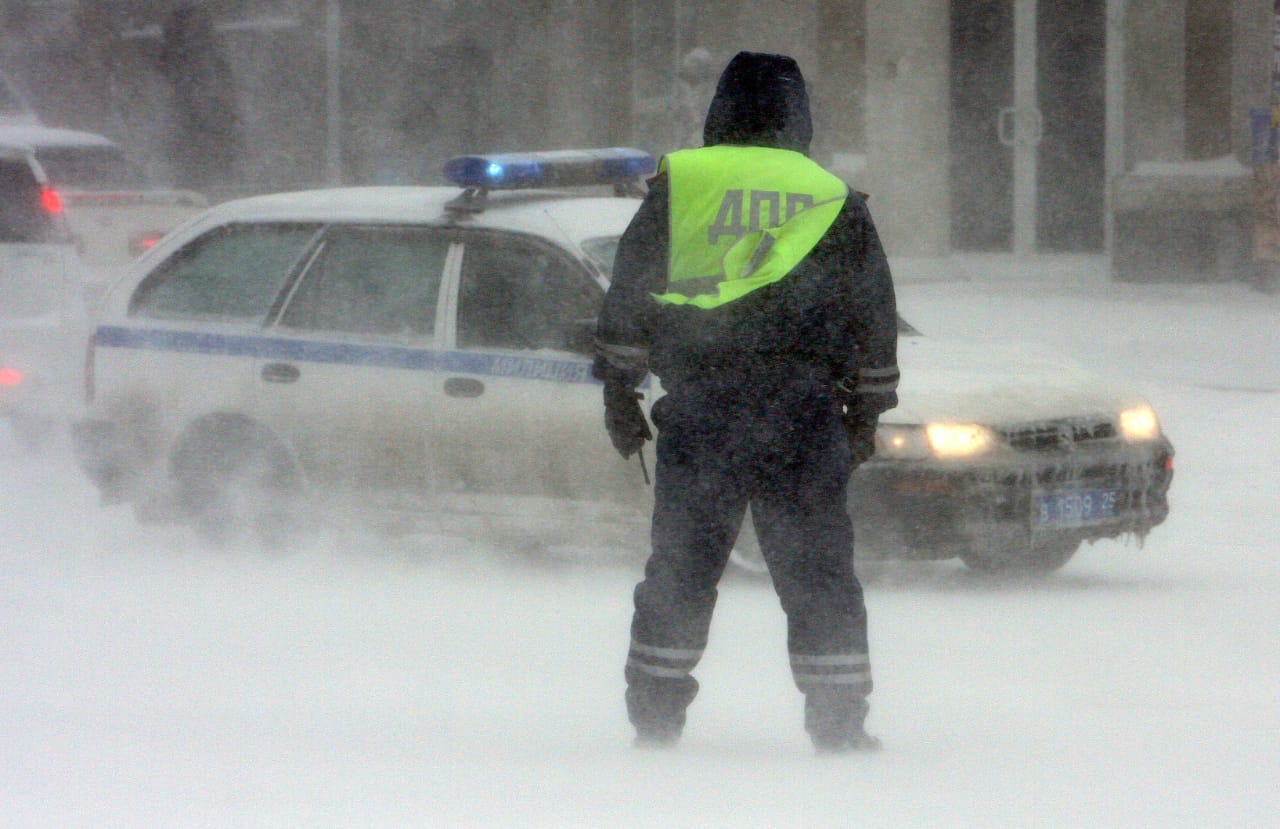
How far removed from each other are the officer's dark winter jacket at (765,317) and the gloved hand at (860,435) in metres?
0.03

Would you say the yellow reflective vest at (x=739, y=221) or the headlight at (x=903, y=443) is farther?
the headlight at (x=903, y=443)

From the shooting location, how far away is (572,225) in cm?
764

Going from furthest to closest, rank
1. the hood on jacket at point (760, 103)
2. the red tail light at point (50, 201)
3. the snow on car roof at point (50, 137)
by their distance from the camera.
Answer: the snow on car roof at point (50, 137) → the red tail light at point (50, 201) → the hood on jacket at point (760, 103)

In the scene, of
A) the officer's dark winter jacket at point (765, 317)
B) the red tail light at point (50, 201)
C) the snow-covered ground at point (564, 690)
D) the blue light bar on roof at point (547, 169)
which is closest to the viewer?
the snow-covered ground at point (564, 690)

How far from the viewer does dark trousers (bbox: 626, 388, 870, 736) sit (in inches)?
184

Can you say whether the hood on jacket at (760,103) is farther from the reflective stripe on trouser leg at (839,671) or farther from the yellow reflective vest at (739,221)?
the reflective stripe on trouser leg at (839,671)

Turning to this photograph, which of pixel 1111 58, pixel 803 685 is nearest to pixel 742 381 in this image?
pixel 803 685

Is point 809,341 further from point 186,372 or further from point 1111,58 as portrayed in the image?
point 1111,58

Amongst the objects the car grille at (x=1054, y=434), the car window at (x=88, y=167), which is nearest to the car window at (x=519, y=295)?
the car grille at (x=1054, y=434)

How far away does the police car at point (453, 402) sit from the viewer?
7094 millimetres

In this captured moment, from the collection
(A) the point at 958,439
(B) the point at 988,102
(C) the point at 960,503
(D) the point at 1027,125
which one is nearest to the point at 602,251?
(A) the point at 958,439

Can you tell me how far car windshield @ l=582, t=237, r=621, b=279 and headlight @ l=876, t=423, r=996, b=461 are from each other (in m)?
1.17

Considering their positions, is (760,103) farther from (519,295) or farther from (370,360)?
(370,360)

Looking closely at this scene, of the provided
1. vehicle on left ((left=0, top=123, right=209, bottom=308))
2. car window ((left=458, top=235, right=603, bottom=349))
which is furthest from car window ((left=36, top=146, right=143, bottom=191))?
car window ((left=458, top=235, right=603, bottom=349))
